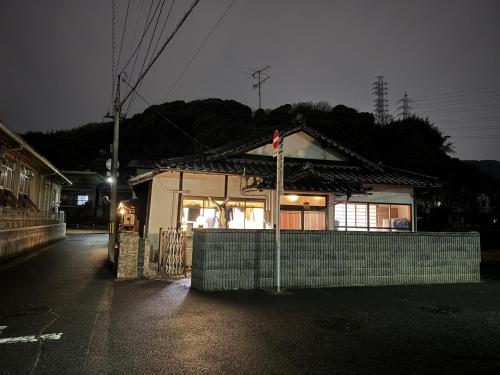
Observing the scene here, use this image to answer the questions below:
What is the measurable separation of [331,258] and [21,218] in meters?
14.0

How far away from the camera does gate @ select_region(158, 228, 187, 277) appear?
10.5m

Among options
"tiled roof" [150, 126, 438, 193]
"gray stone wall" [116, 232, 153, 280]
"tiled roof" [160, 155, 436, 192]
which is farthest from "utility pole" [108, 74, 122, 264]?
"gray stone wall" [116, 232, 153, 280]

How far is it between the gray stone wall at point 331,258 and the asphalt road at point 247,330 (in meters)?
0.47

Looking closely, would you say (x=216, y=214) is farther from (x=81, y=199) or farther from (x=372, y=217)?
(x=81, y=199)

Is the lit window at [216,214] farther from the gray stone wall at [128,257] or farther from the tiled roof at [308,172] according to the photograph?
the gray stone wall at [128,257]

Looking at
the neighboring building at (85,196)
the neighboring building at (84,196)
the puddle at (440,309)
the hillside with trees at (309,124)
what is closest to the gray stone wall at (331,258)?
the puddle at (440,309)

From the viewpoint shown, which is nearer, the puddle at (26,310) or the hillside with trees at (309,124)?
the puddle at (26,310)

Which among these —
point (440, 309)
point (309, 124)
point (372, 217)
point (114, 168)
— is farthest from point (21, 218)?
point (309, 124)

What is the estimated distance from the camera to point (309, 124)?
31891 mm

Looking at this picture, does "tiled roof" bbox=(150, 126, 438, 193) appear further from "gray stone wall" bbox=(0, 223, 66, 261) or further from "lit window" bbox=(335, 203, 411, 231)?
"gray stone wall" bbox=(0, 223, 66, 261)

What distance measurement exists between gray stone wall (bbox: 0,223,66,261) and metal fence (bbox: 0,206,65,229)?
21 cm

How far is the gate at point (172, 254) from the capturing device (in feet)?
34.5

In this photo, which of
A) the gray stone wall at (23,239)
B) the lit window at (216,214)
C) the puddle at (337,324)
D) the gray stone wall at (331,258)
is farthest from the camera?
the lit window at (216,214)

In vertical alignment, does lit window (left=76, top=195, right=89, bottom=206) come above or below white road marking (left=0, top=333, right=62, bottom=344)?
above
